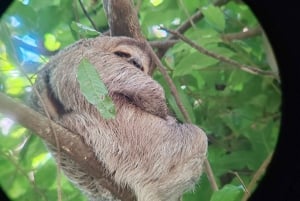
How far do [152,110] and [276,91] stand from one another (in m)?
0.45

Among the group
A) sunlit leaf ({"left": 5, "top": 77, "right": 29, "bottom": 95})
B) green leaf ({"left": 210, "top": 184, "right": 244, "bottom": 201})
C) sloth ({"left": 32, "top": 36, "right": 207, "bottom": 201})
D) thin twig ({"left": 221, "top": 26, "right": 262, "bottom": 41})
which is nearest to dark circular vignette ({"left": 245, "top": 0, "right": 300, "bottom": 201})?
green leaf ({"left": 210, "top": 184, "right": 244, "bottom": 201})

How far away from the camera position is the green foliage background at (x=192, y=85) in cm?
174

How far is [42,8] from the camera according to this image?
2.08 meters

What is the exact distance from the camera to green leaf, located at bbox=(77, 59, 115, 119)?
1.43 meters

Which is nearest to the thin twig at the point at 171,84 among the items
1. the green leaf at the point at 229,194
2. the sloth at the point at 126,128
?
the sloth at the point at 126,128

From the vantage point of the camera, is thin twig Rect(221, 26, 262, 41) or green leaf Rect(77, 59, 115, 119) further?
thin twig Rect(221, 26, 262, 41)

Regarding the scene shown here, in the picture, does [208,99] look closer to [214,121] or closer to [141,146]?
[214,121]

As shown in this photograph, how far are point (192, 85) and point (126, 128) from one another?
1.59ft

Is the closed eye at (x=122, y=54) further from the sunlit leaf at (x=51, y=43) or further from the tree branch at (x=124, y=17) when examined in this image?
the sunlit leaf at (x=51, y=43)

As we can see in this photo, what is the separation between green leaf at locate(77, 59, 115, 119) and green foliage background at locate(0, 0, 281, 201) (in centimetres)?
20

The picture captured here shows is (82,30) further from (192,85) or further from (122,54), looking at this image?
(192,85)

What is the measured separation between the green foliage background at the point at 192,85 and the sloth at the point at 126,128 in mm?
95

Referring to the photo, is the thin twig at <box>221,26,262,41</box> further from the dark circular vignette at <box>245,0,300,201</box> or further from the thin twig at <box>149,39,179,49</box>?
Answer: the dark circular vignette at <box>245,0,300,201</box>

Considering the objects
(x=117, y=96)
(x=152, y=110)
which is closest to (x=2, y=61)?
(x=117, y=96)
